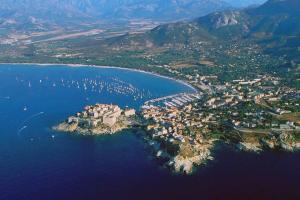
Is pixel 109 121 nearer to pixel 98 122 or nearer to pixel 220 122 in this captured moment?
pixel 98 122

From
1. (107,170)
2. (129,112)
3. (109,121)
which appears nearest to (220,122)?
(129,112)

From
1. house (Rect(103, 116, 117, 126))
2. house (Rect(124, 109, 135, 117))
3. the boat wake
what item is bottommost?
the boat wake

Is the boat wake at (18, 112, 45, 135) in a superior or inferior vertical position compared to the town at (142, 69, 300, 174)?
inferior

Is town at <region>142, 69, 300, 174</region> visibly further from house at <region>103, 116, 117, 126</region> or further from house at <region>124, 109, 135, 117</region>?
house at <region>103, 116, 117, 126</region>

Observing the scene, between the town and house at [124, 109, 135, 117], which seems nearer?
the town

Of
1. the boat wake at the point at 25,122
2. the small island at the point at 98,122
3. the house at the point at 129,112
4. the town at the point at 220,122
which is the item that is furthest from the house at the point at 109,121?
the boat wake at the point at 25,122

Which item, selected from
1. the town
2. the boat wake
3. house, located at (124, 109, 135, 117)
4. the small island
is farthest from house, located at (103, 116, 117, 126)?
the boat wake

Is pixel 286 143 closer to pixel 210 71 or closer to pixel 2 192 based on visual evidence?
pixel 2 192

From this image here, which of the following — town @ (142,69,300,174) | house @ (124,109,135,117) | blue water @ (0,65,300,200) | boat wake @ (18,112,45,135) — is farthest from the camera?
house @ (124,109,135,117)

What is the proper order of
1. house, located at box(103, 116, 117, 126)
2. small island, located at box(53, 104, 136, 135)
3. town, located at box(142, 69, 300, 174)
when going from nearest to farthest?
town, located at box(142, 69, 300, 174) < small island, located at box(53, 104, 136, 135) < house, located at box(103, 116, 117, 126)

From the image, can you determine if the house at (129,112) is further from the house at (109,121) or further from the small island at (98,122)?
the house at (109,121)
